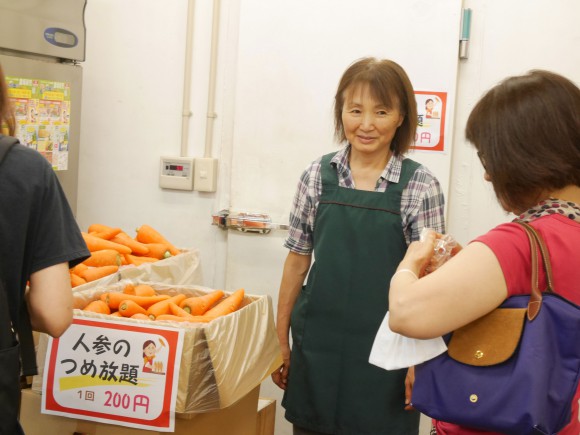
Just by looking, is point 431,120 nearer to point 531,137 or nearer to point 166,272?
point 166,272

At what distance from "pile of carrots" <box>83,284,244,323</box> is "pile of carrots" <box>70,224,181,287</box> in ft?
0.58

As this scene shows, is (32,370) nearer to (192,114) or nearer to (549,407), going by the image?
(549,407)

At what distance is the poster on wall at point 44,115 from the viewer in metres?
2.88

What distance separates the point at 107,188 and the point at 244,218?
715mm

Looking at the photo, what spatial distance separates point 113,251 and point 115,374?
2.55 ft

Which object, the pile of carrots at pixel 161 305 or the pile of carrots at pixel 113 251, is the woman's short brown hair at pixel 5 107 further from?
the pile of carrots at pixel 113 251

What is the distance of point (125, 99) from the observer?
344 cm

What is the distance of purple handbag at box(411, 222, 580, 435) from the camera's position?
3.91 ft

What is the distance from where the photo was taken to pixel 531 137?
1.25 m

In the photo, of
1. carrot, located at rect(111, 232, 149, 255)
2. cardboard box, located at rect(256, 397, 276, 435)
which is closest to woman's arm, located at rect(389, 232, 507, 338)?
cardboard box, located at rect(256, 397, 276, 435)

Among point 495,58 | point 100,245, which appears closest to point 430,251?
point 100,245

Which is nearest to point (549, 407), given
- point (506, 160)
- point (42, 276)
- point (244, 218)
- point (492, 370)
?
point (492, 370)

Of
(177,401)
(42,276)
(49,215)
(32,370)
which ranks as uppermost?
(49,215)

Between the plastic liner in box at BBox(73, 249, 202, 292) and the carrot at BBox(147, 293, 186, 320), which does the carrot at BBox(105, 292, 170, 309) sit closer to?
the carrot at BBox(147, 293, 186, 320)
